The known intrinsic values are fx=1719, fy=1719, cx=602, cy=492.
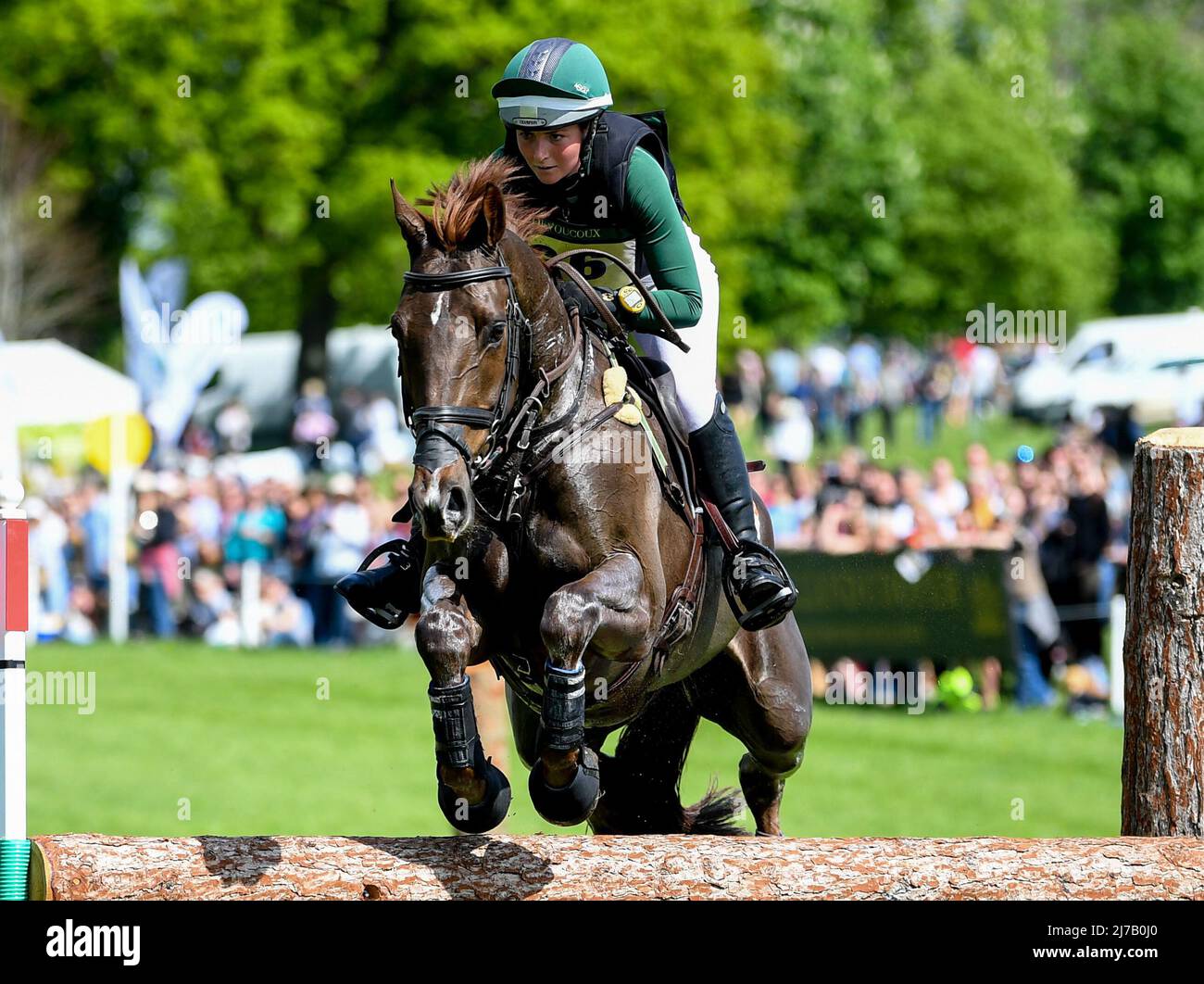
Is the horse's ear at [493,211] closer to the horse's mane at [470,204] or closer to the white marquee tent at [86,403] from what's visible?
the horse's mane at [470,204]

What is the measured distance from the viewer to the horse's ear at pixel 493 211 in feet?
16.4

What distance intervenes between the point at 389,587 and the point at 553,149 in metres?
1.52

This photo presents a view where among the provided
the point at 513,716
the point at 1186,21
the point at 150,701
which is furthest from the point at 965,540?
the point at 1186,21

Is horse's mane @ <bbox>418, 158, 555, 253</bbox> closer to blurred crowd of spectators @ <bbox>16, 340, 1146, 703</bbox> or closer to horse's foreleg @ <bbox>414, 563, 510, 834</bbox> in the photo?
horse's foreleg @ <bbox>414, 563, 510, 834</bbox>

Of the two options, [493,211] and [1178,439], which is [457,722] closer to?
[493,211]

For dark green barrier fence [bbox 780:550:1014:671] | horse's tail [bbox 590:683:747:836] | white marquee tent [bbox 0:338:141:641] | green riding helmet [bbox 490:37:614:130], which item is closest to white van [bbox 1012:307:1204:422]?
dark green barrier fence [bbox 780:550:1014:671]

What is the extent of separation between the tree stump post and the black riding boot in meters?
1.24

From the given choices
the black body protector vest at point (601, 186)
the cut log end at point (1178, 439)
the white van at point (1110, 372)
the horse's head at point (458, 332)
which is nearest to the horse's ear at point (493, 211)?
the horse's head at point (458, 332)

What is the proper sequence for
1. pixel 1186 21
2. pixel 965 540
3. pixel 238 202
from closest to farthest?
pixel 965 540 → pixel 238 202 → pixel 1186 21

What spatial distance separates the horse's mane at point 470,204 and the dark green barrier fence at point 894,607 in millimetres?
8526

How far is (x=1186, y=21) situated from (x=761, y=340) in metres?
44.1

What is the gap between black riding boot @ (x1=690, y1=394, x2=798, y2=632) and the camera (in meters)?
5.88
